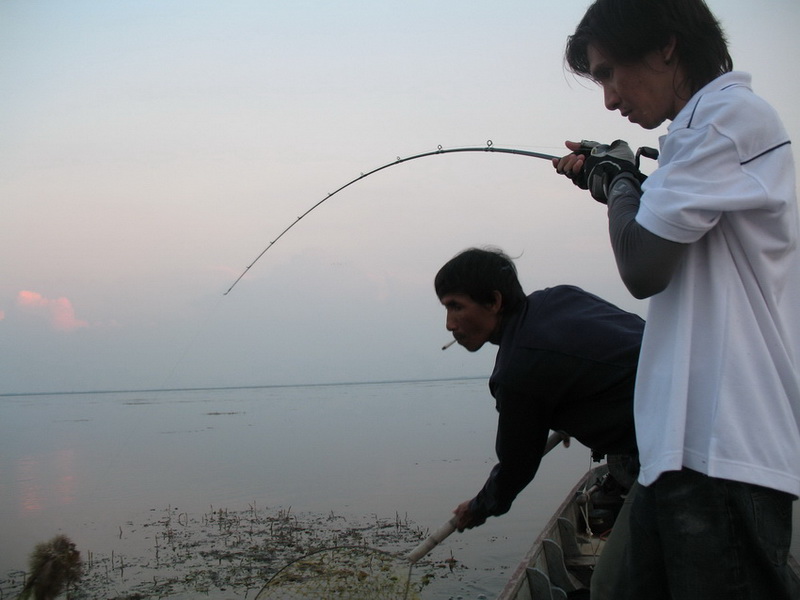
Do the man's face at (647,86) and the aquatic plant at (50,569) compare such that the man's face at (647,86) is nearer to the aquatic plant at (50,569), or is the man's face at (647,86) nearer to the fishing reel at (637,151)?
the fishing reel at (637,151)

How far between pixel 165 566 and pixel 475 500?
7678 mm

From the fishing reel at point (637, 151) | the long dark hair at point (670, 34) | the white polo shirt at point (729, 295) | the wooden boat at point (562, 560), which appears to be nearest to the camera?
the white polo shirt at point (729, 295)

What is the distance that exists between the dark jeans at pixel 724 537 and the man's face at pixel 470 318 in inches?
50.3

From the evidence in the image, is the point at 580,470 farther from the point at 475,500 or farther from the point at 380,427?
the point at 475,500

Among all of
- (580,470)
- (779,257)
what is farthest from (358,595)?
(580,470)

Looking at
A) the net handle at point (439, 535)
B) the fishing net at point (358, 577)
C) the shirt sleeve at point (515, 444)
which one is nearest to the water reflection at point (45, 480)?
the fishing net at point (358, 577)

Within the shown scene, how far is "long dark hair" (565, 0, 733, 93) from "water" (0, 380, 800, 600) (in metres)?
7.70

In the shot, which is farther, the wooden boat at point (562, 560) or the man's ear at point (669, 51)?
the wooden boat at point (562, 560)

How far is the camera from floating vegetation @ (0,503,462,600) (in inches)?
323

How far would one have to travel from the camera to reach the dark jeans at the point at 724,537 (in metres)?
1.25

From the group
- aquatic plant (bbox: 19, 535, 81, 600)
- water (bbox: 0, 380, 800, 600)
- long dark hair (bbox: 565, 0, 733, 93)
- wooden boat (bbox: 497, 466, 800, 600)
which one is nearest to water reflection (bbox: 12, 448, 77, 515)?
water (bbox: 0, 380, 800, 600)

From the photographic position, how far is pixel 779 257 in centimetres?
131

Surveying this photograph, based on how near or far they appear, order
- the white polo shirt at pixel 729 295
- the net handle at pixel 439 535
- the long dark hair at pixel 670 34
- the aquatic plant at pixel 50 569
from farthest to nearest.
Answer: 1. the aquatic plant at pixel 50 569
2. the net handle at pixel 439 535
3. the long dark hair at pixel 670 34
4. the white polo shirt at pixel 729 295

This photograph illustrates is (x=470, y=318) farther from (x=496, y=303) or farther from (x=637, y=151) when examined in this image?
(x=637, y=151)
